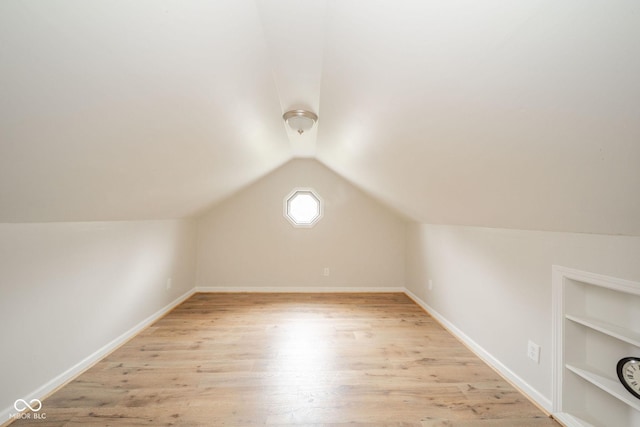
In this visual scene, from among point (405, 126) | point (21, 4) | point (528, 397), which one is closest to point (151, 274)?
point (21, 4)

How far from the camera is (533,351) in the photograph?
1.74 meters

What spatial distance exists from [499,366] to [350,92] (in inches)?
93.0

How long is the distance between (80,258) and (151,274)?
985 mm

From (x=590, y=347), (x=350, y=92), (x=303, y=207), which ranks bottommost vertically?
(x=590, y=347)

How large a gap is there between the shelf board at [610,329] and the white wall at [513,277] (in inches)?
6.7

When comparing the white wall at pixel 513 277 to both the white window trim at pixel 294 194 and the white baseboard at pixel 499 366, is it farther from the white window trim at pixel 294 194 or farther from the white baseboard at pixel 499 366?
the white window trim at pixel 294 194

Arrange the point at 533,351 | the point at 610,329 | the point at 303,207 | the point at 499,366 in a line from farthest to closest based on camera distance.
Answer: the point at 303,207 → the point at 499,366 → the point at 533,351 → the point at 610,329

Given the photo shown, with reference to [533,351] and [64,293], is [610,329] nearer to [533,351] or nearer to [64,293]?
[533,351]

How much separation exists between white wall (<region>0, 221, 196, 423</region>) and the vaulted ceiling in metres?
0.23

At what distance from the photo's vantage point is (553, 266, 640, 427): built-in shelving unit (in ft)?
4.40

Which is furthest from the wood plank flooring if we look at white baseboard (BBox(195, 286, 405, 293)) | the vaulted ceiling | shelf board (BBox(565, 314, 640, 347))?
the vaulted ceiling

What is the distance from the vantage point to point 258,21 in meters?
1.12

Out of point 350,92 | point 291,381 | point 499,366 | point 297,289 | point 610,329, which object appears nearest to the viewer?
point 610,329

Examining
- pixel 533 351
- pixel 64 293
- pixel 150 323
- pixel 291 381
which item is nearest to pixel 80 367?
pixel 64 293
